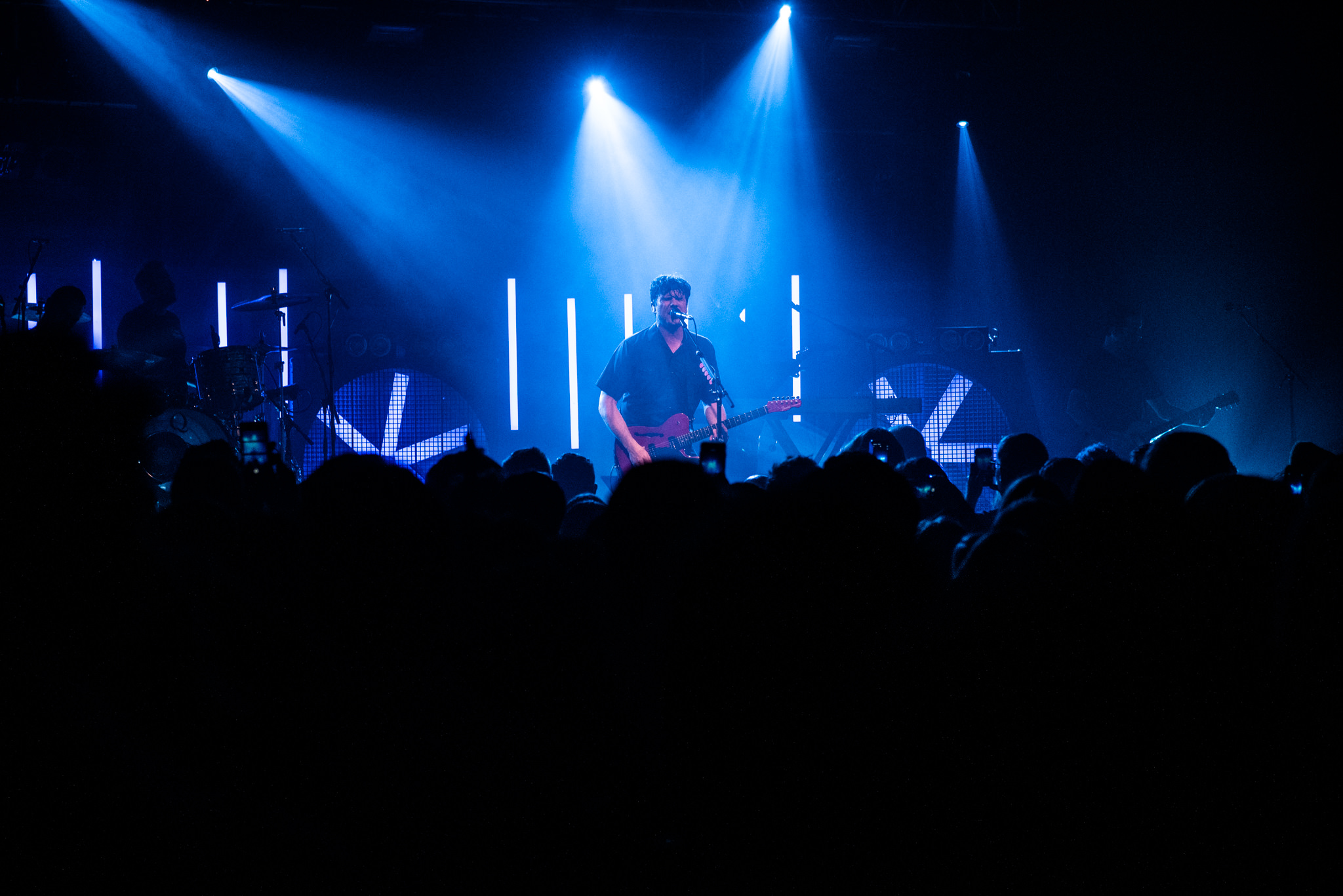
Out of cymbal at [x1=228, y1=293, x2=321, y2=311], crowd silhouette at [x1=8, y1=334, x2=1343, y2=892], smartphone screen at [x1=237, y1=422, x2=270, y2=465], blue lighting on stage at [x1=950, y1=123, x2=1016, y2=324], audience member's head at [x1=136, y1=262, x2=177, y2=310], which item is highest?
blue lighting on stage at [x1=950, y1=123, x2=1016, y2=324]

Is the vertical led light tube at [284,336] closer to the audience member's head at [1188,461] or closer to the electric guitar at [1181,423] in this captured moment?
the electric guitar at [1181,423]

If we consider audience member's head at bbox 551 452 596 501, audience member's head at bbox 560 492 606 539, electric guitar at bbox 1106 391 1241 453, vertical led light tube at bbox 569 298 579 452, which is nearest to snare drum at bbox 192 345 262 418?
vertical led light tube at bbox 569 298 579 452

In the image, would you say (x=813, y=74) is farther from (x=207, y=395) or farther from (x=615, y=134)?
(x=207, y=395)

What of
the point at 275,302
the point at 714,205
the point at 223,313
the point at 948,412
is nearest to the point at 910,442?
the point at 948,412

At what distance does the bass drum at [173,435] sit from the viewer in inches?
252

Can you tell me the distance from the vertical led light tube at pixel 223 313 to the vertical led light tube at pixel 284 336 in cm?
45

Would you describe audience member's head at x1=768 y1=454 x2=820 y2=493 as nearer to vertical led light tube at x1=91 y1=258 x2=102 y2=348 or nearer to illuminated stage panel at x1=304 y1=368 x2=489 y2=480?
illuminated stage panel at x1=304 y1=368 x2=489 y2=480

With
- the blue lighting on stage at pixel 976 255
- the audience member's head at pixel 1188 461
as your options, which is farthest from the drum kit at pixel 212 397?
the blue lighting on stage at pixel 976 255

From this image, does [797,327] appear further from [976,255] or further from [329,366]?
[329,366]

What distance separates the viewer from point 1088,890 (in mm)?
1548

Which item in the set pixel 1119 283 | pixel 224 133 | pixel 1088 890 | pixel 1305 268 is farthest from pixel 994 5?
pixel 1088 890

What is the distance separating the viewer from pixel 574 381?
920cm

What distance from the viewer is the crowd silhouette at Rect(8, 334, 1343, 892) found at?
1476 millimetres

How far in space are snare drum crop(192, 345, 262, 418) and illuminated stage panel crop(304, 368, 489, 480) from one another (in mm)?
1257
